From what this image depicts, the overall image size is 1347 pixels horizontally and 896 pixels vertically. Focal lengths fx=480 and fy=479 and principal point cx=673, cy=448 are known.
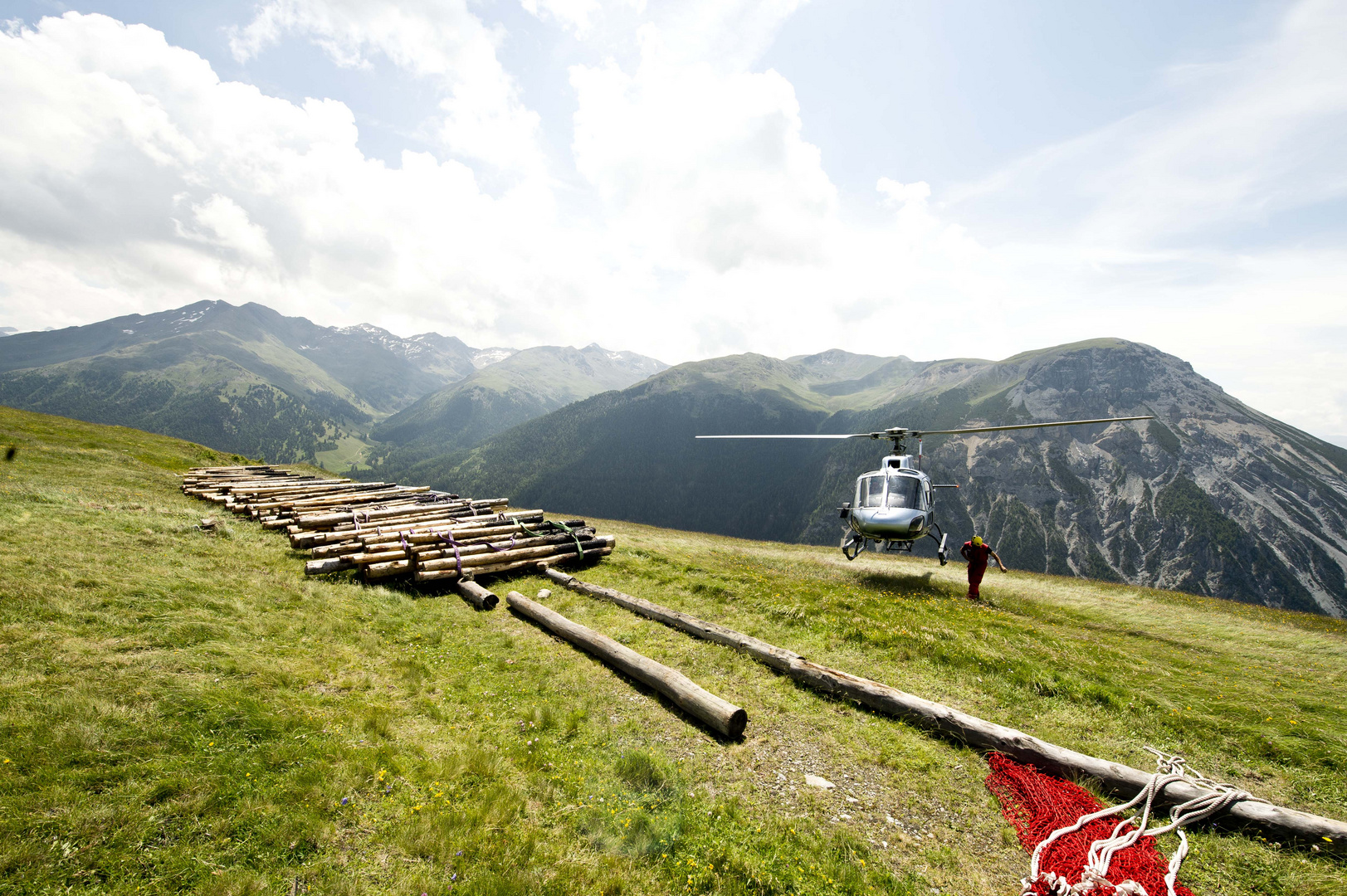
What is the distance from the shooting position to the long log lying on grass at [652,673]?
812 cm

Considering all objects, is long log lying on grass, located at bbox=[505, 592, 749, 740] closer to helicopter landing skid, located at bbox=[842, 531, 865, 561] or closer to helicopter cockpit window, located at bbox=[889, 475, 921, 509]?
helicopter landing skid, located at bbox=[842, 531, 865, 561]

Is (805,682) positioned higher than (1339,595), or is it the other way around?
(805,682)

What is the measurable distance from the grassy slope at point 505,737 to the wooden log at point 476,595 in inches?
23.6

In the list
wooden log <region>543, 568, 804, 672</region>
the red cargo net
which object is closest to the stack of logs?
wooden log <region>543, 568, 804, 672</region>

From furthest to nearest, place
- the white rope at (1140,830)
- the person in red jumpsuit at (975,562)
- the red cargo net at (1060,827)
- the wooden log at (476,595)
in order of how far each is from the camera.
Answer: the person in red jumpsuit at (975,562) < the wooden log at (476,595) < the red cargo net at (1060,827) < the white rope at (1140,830)

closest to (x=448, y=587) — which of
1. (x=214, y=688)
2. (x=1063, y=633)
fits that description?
(x=214, y=688)

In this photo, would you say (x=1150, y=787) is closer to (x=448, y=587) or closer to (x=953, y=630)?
(x=953, y=630)

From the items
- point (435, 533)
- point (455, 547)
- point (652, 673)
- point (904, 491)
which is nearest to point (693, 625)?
point (652, 673)

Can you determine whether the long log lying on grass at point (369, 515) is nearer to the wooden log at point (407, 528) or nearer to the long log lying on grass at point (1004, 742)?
the wooden log at point (407, 528)

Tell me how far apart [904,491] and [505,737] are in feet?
57.0

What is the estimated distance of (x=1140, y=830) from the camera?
5871 mm

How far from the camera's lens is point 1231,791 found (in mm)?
6547

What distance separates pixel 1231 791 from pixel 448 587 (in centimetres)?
1691

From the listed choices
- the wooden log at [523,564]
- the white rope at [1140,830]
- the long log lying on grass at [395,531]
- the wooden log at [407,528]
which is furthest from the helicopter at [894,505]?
the white rope at [1140,830]
